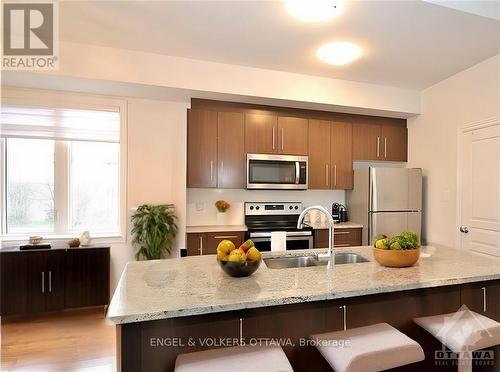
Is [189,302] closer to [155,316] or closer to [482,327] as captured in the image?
[155,316]

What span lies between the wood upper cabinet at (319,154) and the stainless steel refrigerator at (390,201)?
1.56 ft

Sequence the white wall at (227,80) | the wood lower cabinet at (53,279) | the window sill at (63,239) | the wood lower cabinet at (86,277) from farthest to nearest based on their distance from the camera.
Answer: the window sill at (63,239)
the wood lower cabinet at (86,277)
the wood lower cabinet at (53,279)
the white wall at (227,80)

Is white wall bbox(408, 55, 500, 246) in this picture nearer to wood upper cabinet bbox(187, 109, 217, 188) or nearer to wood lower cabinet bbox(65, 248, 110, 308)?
wood upper cabinet bbox(187, 109, 217, 188)

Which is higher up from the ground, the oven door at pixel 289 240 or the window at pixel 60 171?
the window at pixel 60 171

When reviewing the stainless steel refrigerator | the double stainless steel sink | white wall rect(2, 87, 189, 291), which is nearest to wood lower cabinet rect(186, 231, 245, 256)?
white wall rect(2, 87, 189, 291)

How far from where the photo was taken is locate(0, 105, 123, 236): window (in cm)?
319

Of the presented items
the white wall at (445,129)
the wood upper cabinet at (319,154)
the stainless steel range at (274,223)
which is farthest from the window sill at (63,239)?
the white wall at (445,129)

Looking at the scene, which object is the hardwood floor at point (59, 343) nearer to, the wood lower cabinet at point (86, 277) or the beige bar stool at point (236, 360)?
the wood lower cabinet at point (86, 277)

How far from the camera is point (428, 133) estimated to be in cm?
378

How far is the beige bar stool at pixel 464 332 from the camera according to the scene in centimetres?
137

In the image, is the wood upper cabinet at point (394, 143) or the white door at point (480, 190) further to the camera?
the wood upper cabinet at point (394, 143)

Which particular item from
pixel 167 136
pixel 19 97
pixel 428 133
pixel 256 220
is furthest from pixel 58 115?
pixel 428 133

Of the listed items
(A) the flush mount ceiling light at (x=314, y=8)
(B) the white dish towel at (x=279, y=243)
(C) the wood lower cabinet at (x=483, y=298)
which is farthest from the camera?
(B) the white dish towel at (x=279, y=243)

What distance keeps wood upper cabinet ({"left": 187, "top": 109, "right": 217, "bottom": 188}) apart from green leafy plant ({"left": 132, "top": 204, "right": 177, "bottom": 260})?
490 millimetres
